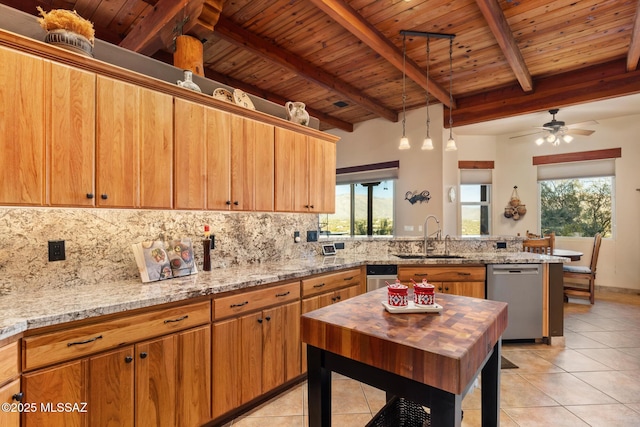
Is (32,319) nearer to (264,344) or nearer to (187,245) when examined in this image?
(187,245)

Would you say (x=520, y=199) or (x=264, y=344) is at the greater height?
(x=520, y=199)

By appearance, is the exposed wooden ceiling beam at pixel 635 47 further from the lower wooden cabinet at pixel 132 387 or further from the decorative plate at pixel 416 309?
the lower wooden cabinet at pixel 132 387

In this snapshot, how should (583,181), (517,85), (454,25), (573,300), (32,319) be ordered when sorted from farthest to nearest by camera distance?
1. (583,181)
2. (573,300)
3. (517,85)
4. (454,25)
5. (32,319)

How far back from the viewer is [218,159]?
2.41 m

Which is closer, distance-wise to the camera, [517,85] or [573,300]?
[517,85]

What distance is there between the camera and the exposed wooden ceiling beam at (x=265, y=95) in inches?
167

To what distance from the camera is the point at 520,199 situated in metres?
6.54

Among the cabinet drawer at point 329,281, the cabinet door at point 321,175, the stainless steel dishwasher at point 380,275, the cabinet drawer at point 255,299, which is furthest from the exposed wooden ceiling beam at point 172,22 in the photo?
the stainless steel dishwasher at point 380,275

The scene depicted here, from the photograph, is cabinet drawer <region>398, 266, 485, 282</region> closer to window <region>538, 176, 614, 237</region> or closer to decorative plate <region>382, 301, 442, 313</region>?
decorative plate <region>382, 301, 442, 313</region>

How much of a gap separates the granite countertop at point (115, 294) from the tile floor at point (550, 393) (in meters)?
0.96

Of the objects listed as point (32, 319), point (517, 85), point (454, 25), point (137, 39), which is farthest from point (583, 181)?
point (32, 319)

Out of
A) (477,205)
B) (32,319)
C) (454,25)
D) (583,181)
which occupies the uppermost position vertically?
(454,25)

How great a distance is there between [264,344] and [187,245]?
94 centimetres

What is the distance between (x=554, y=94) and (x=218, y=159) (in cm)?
482
